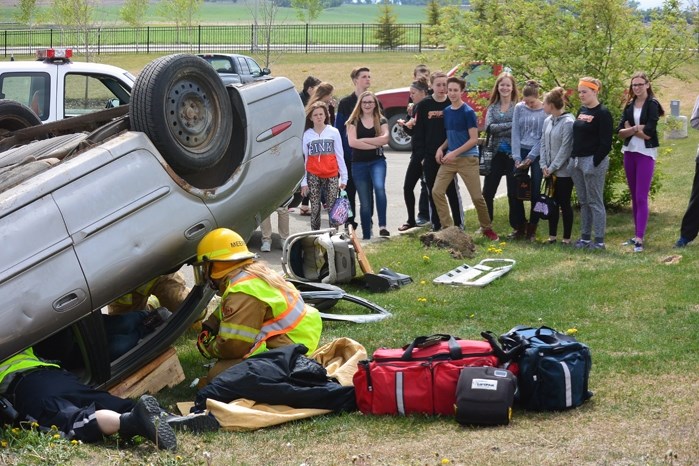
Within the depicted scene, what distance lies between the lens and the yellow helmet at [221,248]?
23.7 ft

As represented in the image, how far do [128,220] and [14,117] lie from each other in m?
2.73

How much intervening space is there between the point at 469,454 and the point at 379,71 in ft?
118

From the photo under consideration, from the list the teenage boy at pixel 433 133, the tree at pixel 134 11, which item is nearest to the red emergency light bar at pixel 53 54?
the teenage boy at pixel 433 133

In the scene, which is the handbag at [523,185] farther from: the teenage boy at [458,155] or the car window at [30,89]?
the car window at [30,89]

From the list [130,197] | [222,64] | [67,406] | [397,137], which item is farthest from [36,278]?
[222,64]

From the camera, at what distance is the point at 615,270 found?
10867mm

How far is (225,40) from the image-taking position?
5431 centimetres

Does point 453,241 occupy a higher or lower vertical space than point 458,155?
lower

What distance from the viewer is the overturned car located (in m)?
6.32

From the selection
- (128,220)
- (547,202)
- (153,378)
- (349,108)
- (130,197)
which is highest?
(349,108)

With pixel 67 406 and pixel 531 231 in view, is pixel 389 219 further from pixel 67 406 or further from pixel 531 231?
pixel 67 406

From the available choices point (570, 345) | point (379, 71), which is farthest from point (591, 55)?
point (379, 71)

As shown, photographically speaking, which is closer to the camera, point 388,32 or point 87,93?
point 87,93

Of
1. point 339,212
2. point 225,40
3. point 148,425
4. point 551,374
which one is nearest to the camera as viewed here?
point 148,425
